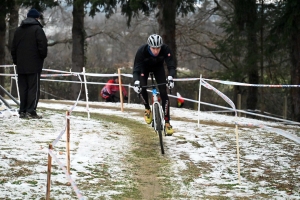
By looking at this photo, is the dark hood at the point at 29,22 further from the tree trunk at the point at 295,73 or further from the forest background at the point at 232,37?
the tree trunk at the point at 295,73

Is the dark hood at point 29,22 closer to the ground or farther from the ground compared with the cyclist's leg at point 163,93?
farther from the ground

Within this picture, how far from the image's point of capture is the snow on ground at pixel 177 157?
7.82 m

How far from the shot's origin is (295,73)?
19.1 meters

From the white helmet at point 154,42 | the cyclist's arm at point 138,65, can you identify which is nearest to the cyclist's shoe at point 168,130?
the cyclist's arm at point 138,65

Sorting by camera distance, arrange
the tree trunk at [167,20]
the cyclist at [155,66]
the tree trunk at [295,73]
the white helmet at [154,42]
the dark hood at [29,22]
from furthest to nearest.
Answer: the tree trunk at [167,20] → the tree trunk at [295,73] → the dark hood at [29,22] → the cyclist at [155,66] → the white helmet at [154,42]

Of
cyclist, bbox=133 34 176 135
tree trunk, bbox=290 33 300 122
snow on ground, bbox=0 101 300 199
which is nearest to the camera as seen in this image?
snow on ground, bbox=0 101 300 199

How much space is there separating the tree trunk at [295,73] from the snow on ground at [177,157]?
208 inches

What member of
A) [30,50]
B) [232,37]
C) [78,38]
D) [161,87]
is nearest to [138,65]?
[161,87]

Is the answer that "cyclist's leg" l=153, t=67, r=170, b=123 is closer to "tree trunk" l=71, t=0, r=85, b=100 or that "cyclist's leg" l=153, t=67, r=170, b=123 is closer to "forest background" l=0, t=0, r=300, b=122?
"forest background" l=0, t=0, r=300, b=122

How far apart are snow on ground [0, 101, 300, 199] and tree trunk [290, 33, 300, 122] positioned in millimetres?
5282

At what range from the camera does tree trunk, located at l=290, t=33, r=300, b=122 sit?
60.8 feet

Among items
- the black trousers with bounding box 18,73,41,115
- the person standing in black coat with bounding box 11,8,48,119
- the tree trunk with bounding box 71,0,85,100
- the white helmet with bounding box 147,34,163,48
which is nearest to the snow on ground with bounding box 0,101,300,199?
the black trousers with bounding box 18,73,41,115

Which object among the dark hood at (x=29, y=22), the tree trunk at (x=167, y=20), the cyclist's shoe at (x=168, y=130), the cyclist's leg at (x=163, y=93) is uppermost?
the tree trunk at (x=167, y=20)

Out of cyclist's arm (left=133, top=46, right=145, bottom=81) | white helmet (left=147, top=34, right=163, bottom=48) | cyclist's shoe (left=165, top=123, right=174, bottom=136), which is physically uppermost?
white helmet (left=147, top=34, right=163, bottom=48)
